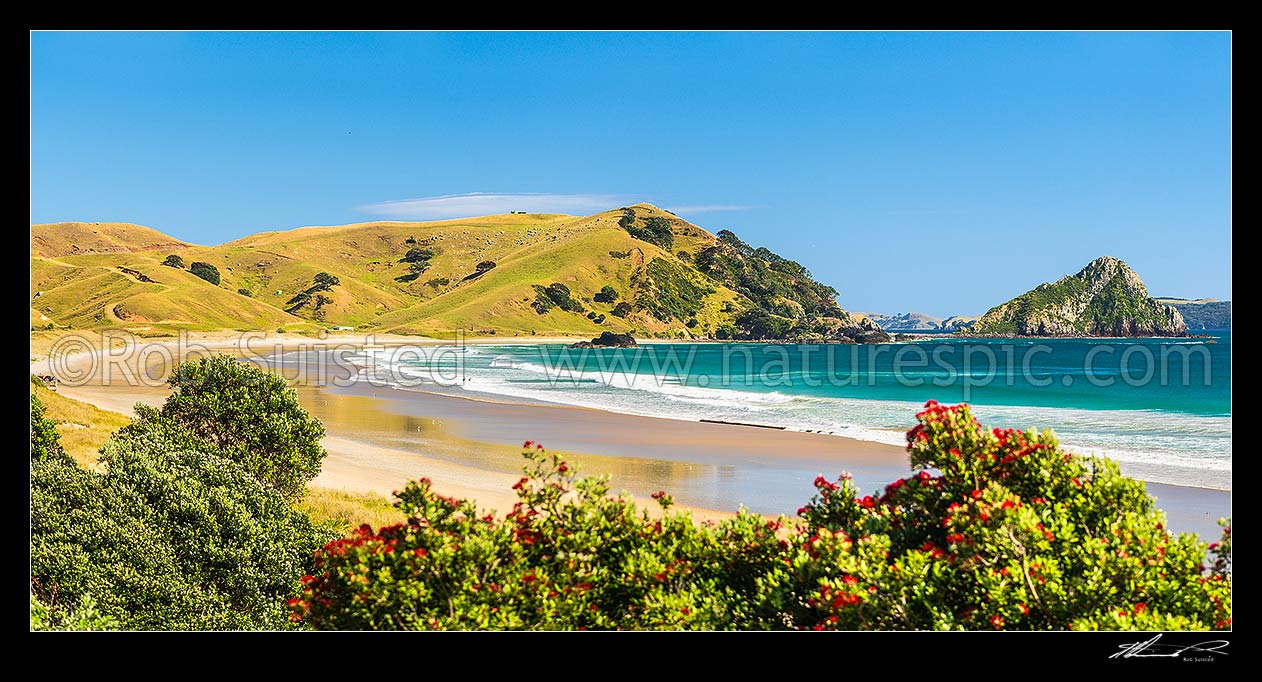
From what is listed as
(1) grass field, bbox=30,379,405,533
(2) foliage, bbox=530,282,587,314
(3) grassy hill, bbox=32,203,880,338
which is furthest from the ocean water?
(2) foliage, bbox=530,282,587,314

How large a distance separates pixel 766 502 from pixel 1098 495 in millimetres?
10580

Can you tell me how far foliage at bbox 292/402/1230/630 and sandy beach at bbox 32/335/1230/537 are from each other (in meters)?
8.86

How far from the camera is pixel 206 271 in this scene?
182000 mm

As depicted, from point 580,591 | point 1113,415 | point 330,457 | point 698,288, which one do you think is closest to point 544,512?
point 580,591

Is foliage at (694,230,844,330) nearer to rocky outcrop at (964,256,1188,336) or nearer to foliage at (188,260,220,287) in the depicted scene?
rocky outcrop at (964,256,1188,336)

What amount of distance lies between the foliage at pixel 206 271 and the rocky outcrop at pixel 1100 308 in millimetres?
154836

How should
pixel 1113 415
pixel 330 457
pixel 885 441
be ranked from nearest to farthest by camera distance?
1. pixel 330 457
2. pixel 885 441
3. pixel 1113 415

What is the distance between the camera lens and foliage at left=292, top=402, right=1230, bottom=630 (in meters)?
4.99

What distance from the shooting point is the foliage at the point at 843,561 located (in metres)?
4.99
